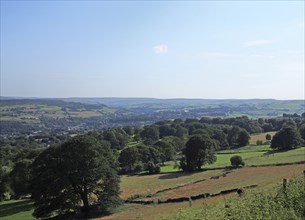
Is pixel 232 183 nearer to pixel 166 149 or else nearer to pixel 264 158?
pixel 264 158

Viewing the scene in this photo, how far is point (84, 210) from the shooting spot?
153ft

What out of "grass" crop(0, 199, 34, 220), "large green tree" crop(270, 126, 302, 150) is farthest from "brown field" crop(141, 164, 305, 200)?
"large green tree" crop(270, 126, 302, 150)

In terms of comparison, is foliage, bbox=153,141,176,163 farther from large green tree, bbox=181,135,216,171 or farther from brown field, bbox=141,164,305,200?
brown field, bbox=141,164,305,200

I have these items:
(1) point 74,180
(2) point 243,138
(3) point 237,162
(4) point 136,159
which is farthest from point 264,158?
(1) point 74,180

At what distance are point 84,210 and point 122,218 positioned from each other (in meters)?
9.68

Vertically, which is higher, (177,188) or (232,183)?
(232,183)

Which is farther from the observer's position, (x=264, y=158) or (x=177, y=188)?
(x=264, y=158)

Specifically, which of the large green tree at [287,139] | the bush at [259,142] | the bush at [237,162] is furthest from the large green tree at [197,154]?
the bush at [259,142]

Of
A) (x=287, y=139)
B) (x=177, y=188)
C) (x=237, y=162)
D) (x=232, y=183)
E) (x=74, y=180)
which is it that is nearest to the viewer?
(x=74, y=180)

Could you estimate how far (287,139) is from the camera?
101688mm

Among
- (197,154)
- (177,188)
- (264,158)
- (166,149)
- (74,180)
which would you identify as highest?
(74,180)

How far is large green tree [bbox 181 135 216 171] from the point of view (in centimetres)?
8725

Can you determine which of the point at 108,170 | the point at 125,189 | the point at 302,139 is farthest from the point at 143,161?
the point at 108,170

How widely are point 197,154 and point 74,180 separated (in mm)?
44905
